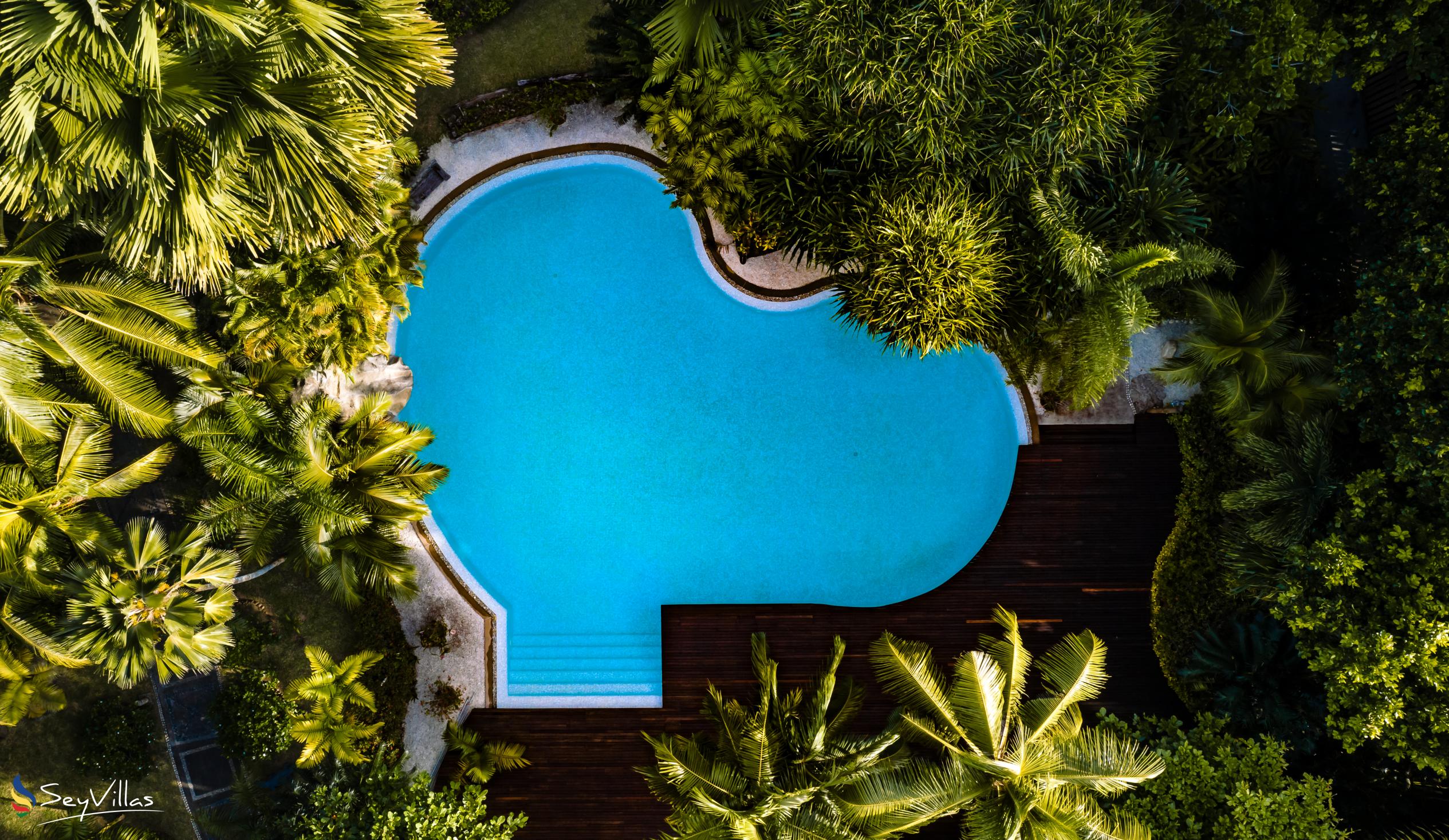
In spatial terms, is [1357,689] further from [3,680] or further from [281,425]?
[3,680]

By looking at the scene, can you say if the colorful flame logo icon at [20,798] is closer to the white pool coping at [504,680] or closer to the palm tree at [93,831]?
the palm tree at [93,831]

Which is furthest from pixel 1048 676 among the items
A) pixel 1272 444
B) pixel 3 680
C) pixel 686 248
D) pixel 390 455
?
pixel 3 680

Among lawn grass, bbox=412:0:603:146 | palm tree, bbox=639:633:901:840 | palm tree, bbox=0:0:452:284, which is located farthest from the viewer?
lawn grass, bbox=412:0:603:146

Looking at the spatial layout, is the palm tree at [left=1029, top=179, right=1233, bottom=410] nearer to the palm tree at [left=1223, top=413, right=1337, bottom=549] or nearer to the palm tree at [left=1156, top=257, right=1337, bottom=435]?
the palm tree at [left=1156, top=257, right=1337, bottom=435]

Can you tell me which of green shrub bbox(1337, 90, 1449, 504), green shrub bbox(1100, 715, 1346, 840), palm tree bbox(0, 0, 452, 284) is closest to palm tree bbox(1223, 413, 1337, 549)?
green shrub bbox(1337, 90, 1449, 504)

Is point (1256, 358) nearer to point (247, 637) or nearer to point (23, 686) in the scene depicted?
point (247, 637)
